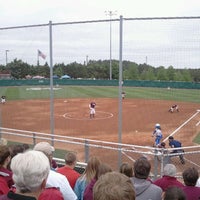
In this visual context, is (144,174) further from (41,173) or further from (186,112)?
(186,112)

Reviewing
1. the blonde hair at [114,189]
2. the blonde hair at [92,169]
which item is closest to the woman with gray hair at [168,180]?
the blonde hair at [92,169]

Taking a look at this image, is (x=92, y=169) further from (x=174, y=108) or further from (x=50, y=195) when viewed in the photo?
(x=174, y=108)

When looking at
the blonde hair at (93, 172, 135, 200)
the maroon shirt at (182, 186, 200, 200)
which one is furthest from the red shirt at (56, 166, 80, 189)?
the blonde hair at (93, 172, 135, 200)

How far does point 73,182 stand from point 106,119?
1967 centimetres

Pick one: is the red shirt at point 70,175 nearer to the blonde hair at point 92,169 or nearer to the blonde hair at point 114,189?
the blonde hair at point 92,169

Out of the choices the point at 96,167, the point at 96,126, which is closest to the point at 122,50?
the point at 96,167

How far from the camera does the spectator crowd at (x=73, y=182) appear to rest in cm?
238

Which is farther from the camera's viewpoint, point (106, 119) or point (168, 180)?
point (106, 119)

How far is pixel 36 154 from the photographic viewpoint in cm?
292

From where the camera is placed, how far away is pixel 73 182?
5.48m

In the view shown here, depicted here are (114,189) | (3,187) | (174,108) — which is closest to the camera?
(114,189)

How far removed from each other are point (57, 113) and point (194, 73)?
60.3 feet

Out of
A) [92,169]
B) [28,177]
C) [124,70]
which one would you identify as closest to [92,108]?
[124,70]

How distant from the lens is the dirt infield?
19656mm
